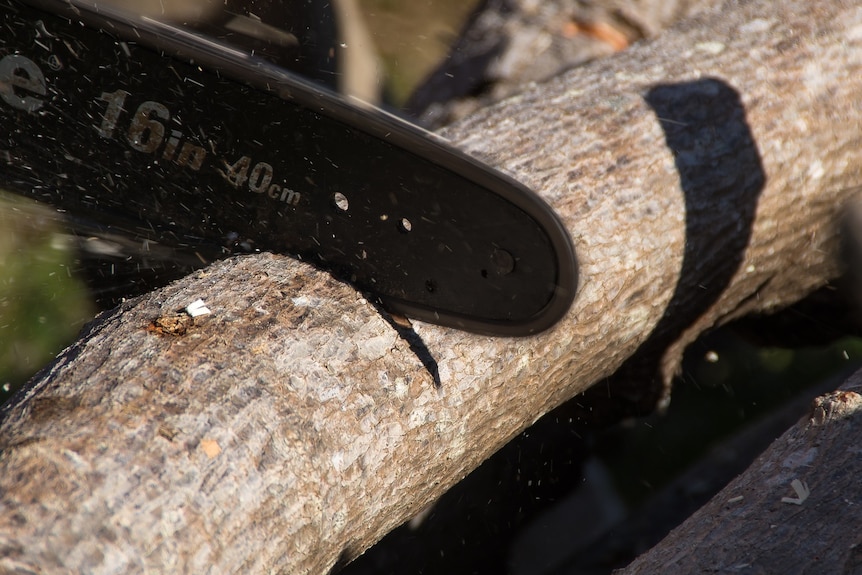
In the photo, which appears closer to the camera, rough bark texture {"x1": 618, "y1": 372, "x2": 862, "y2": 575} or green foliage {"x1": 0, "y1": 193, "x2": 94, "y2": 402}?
rough bark texture {"x1": 618, "y1": 372, "x2": 862, "y2": 575}

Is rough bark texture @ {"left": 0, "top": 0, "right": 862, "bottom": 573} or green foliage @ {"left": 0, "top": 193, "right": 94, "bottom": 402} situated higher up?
rough bark texture @ {"left": 0, "top": 0, "right": 862, "bottom": 573}

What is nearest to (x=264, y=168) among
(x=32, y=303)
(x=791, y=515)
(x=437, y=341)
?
(x=437, y=341)

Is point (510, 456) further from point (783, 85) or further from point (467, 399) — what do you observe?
point (783, 85)

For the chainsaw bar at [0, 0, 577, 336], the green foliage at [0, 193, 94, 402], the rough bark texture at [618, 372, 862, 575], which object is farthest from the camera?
the green foliage at [0, 193, 94, 402]

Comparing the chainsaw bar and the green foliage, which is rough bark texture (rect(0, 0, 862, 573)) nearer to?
the chainsaw bar

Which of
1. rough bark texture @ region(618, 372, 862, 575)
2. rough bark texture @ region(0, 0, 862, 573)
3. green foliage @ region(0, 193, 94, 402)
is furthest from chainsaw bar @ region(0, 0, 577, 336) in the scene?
green foliage @ region(0, 193, 94, 402)

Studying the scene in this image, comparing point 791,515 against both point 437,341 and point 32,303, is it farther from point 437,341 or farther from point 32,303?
point 32,303

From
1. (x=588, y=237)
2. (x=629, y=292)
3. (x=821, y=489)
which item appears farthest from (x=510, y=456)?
(x=821, y=489)

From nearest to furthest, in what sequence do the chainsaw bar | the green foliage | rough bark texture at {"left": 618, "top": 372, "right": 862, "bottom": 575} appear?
1. rough bark texture at {"left": 618, "top": 372, "right": 862, "bottom": 575}
2. the chainsaw bar
3. the green foliage

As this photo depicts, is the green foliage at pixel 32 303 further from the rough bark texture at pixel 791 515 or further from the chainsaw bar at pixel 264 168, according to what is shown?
the rough bark texture at pixel 791 515
